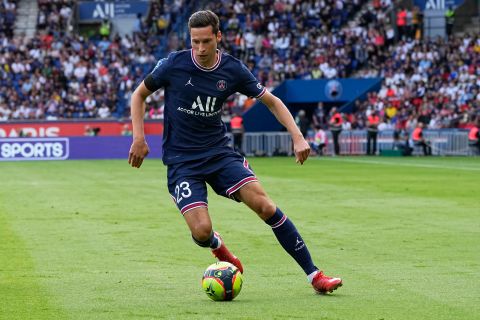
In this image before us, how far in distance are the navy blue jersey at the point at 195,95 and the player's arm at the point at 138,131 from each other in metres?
0.10

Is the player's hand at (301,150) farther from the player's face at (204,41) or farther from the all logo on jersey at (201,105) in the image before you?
the player's face at (204,41)

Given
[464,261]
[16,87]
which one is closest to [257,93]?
[464,261]

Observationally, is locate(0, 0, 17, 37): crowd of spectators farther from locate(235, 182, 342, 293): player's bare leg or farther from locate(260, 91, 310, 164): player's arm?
locate(235, 182, 342, 293): player's bare leg

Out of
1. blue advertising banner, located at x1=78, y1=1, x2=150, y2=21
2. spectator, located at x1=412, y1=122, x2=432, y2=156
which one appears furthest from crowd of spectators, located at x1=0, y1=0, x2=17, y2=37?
spectator, located at x1=412, y1=122, x2=432, y2=156

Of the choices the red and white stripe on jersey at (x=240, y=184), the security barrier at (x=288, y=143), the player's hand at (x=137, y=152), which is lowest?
the security barrier at (x=288, y=143)

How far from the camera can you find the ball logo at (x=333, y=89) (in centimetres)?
5019

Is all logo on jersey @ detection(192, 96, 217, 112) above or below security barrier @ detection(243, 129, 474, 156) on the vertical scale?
above

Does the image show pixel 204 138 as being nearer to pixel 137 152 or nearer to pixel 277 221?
pixel 137 152

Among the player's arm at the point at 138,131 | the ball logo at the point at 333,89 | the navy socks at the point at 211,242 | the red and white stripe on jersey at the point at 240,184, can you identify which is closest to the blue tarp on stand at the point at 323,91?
the ball logo at the point at 333,89

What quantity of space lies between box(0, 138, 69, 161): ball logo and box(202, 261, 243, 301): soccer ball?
116 feet

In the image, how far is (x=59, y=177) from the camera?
30125mm

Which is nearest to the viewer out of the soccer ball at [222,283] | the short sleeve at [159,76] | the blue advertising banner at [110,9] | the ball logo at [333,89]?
the soccer ball at [222,283]

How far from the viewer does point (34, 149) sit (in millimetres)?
43906

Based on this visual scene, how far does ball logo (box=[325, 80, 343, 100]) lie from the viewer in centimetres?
5019
